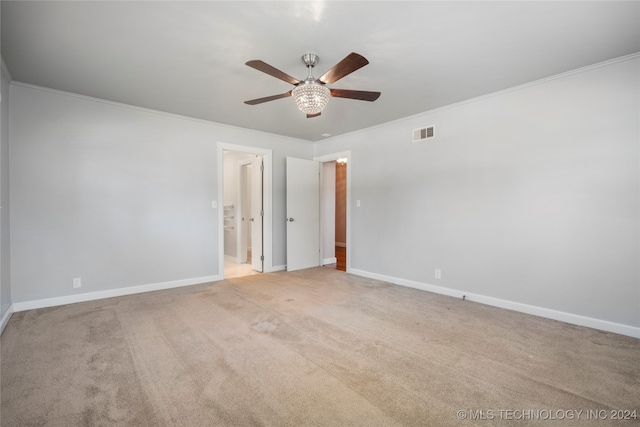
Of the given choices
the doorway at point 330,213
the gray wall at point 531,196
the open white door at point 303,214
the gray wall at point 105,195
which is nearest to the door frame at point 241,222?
the open white door at point 303,214

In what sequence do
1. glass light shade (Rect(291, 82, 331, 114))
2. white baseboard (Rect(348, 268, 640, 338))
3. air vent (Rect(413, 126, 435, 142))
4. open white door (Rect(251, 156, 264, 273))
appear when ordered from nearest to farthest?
1. glass light shade (Rect(291, 82, 331, 114))
2. white baseboard (Rect(348, 268, 640, 338))
3. air vent (Rect(413, 126, 435, 142))
4. open white door (Rect(251, 156, 264, 273))

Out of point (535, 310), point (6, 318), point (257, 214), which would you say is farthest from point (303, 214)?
point (6, 318)

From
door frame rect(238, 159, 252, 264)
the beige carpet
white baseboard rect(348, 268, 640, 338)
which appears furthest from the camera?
door frame rect(238, 159, 252, 264)

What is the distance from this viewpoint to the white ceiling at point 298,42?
2.00 metres

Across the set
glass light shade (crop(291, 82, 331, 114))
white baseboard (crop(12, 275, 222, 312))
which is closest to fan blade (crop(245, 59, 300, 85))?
glass light shade (crop(291, 82, 331, 114))

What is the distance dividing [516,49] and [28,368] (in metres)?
4.62

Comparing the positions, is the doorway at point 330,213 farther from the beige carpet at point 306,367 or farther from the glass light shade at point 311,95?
the glass light shade at point 311,95

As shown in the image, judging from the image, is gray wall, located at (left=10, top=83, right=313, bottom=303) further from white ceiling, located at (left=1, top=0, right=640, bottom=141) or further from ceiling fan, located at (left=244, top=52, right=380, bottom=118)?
ceiling fan, located at (left=244, top=52, right=380, bottom=118)

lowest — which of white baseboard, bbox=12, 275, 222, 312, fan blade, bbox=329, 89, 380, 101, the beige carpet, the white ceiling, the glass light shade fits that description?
the beige carpet

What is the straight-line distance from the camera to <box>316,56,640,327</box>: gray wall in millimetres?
2682

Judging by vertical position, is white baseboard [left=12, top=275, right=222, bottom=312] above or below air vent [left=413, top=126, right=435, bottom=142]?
below

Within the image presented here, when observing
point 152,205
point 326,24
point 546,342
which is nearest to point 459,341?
point 546,342

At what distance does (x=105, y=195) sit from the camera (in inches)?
146

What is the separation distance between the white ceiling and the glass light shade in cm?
35
